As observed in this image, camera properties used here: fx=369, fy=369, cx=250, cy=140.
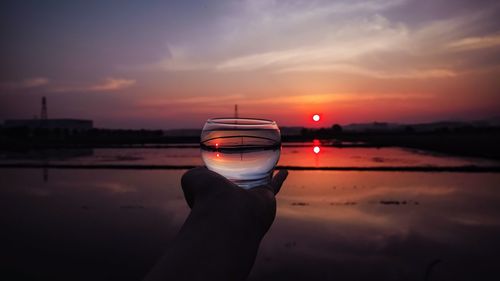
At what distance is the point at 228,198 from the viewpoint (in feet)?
3.76

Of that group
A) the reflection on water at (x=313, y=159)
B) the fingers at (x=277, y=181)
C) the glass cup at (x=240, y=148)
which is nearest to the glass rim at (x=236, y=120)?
the glass cup at (x=240, y=148)

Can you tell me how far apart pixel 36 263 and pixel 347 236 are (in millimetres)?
6095

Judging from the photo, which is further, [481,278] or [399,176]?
[399,176]

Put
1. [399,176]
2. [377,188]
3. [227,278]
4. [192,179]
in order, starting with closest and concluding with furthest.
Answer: [227,278] < [192,179] < [377,188] < [399,176]

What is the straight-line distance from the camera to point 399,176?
16.5m

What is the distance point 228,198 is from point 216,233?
5.9 inches

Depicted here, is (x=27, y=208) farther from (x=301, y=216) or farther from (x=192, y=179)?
(x=192, y=179)

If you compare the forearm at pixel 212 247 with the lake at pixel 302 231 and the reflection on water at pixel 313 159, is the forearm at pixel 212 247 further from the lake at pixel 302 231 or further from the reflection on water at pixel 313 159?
the reflection on water at pixel 313 159

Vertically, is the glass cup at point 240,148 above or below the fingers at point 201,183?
above

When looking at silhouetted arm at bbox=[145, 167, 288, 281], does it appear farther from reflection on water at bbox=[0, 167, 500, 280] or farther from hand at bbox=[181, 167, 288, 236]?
reflection on water at bbox=[0, 167, 500, 280]

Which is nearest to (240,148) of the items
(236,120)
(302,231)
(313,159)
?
(236,120)

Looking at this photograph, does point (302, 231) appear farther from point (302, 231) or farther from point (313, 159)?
point (313, 159)

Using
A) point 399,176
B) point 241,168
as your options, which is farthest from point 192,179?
point 399,176

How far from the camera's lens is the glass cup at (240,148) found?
135 centimetres
